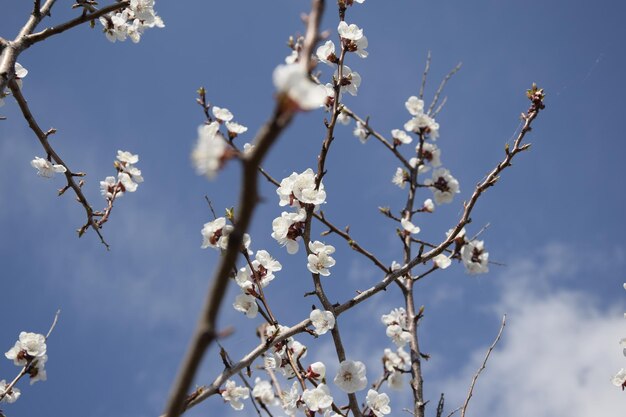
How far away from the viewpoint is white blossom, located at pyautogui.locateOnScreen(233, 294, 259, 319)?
2.66 metres

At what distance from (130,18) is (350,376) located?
3.58 m

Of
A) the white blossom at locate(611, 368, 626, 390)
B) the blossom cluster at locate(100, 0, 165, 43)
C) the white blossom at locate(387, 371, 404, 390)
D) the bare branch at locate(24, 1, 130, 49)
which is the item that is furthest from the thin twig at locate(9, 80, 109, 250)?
the white blossom at locate(611, 368, 626, 390)

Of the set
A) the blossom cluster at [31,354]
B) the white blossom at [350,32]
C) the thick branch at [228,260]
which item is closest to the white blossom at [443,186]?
the white blossom at [350,32]

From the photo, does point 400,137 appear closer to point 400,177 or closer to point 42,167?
point 400,177

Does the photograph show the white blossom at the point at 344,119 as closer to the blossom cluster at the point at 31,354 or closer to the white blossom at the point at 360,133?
the white blossom at the point at 360,133

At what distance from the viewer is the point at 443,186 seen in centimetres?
399

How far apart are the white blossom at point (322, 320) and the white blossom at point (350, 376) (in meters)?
0.43

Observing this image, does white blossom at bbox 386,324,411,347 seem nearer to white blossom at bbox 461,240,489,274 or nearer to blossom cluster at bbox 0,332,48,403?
white blossom at bbox 461,240,489,274

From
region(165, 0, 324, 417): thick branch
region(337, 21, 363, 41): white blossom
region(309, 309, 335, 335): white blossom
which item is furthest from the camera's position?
region(337, 21, 363, 41): white blossom

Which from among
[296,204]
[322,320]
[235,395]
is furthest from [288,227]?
[235,395]

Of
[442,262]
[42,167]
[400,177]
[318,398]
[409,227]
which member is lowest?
[318,398]

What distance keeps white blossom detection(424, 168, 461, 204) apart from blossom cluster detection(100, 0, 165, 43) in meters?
2.95

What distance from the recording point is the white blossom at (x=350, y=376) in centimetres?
277

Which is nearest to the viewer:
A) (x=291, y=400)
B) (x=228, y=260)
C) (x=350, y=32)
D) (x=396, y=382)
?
(x=228, y=260)
